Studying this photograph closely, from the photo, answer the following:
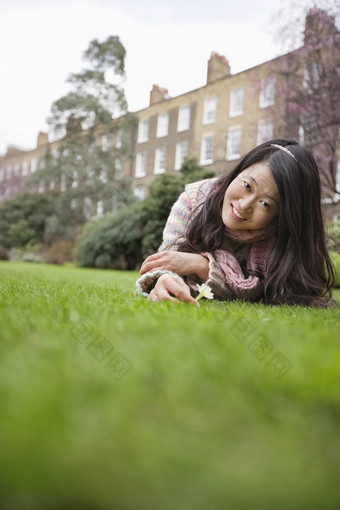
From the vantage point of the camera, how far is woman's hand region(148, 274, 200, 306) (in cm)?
219

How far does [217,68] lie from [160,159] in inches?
234

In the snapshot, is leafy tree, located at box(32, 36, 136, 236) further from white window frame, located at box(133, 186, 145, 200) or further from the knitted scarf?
the knitted scarf

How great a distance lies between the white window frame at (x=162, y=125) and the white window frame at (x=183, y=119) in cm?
98

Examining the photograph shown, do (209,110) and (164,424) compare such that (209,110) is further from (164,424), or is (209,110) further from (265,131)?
(164,424)

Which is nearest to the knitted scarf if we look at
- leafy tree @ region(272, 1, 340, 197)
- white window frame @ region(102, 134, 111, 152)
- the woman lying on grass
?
the woman lying on grass

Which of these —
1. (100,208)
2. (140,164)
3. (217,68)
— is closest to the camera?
(217,68)

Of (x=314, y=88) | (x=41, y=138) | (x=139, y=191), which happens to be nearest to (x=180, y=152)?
(x=139, y=191)

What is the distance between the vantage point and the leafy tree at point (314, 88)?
31.4 ft

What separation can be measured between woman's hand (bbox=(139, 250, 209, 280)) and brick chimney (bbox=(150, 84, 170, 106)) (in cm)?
2383

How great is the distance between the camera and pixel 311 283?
9.89 feet

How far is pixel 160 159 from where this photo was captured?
81.2ft

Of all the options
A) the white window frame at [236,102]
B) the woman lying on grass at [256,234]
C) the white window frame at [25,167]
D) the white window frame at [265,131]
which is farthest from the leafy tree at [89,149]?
the woman lying on grass at [256,234]

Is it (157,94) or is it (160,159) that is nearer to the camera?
(160,159)

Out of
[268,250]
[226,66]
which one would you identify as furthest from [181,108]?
[268,250]
